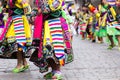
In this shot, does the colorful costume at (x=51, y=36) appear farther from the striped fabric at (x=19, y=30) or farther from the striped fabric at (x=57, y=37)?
the striped fabric at (x=19, y=30)

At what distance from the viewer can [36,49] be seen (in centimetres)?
757

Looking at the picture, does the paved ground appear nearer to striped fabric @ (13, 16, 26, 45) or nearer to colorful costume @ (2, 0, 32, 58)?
colorful costume @ (2, 0, 32, 58)

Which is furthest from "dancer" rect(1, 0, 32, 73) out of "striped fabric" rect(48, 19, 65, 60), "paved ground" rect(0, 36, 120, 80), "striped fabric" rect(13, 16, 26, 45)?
"striped fabric" rect(48, 19, 65, 60)

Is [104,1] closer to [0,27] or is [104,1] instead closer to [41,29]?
[0,27]

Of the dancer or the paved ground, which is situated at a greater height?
the dancer

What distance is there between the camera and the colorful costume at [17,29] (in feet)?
26.6

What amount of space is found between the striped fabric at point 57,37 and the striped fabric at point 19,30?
0.95 metres

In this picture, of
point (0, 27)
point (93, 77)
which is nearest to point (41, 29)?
point (93, 77)

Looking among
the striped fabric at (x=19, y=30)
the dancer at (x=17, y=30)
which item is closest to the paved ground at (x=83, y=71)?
the dancer at (x=17, y=30)

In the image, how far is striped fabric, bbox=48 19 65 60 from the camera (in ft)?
23.7

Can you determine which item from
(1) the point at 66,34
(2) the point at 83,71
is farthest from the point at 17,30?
(2) the point at 83,71

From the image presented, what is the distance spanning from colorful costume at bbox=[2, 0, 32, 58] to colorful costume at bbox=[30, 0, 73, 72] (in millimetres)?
682

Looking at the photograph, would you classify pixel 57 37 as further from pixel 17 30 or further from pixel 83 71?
pixel 83 71

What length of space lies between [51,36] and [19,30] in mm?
1030
